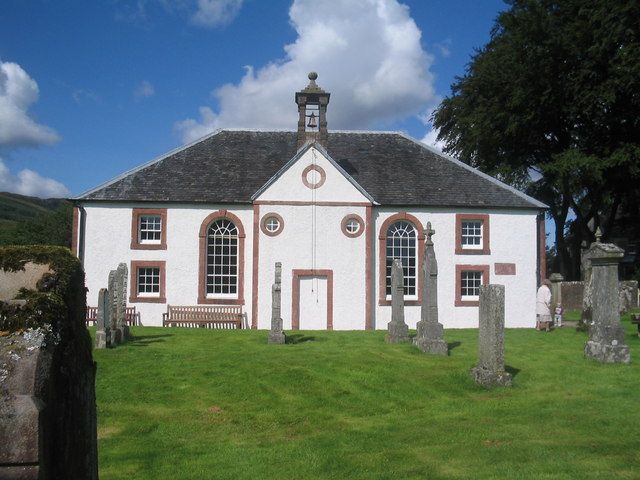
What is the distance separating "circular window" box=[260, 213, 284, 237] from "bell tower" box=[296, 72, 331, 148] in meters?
5.09

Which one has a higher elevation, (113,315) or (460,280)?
(460,280)

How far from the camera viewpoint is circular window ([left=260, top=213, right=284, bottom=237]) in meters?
25.9

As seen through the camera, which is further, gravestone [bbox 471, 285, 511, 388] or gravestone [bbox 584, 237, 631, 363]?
gravestone [bbox 584, 237, 631, 363]

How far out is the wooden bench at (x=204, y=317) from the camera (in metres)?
24.8

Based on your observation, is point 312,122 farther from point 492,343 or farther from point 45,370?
point 45,370

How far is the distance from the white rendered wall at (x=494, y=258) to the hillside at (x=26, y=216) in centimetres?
1861

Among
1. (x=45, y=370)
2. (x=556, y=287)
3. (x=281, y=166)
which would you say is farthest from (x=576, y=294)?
(x=45, y=370)

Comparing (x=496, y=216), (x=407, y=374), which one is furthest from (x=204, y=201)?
(x=407, y=374)

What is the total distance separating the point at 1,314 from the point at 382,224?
24.6 meters

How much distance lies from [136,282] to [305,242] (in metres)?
7.51

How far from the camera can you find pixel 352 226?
2614 centimetres

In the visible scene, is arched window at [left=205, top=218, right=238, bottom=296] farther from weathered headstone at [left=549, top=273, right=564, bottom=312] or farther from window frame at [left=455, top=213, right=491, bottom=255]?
weathered headstone at [left=549, top=273, right=564, bottom=312]

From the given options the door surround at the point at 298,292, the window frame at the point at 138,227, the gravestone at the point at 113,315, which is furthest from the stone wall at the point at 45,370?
the window frame at the point at 138,227

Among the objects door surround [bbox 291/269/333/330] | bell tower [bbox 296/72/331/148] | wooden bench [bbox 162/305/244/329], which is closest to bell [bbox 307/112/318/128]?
bell tower [bbox 296/72/331/148]
